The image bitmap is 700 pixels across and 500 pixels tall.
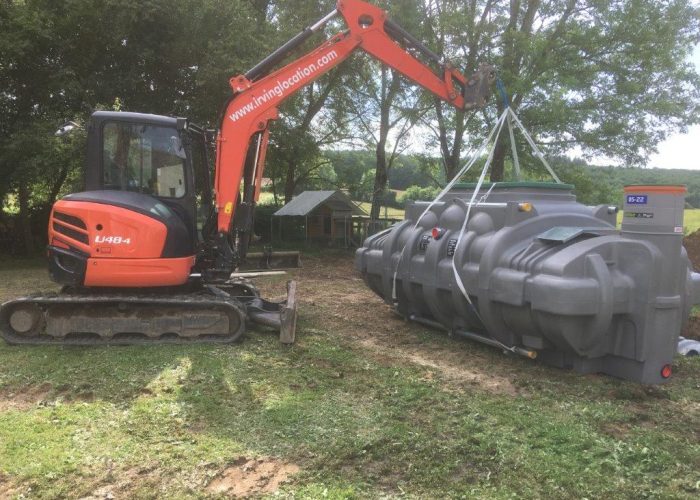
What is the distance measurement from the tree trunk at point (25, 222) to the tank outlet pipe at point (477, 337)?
1298 centimetres

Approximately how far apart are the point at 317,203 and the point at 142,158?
13.3 m

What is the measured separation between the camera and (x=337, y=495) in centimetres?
328

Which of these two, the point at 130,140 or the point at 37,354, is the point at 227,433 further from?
the point at 130,140

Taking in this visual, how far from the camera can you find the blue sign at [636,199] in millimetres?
5180

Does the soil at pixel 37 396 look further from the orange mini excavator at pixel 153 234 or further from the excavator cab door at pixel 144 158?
the excavator cab door at pixel 144 158

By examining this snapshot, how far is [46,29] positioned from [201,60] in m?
3.61

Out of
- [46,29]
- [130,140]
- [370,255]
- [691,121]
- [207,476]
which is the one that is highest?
[46,29]

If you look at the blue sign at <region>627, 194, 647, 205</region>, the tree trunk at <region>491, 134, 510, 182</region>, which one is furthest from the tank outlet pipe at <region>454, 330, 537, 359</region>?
the tree trunk at <region>491, 134, 510, 182</region>

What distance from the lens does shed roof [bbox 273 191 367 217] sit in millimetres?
19833

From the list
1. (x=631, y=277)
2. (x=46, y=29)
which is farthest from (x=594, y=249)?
(x=46, y=29)

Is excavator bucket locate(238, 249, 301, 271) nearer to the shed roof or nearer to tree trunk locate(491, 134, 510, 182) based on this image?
the shed roof

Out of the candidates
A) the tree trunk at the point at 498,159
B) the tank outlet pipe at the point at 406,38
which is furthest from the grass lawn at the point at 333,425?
the tree trunk at the point at 498,159

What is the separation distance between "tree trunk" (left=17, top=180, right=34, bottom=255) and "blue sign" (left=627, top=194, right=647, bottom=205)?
50.6 ft

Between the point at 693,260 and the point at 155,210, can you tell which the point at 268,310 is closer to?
the point at 155,210
